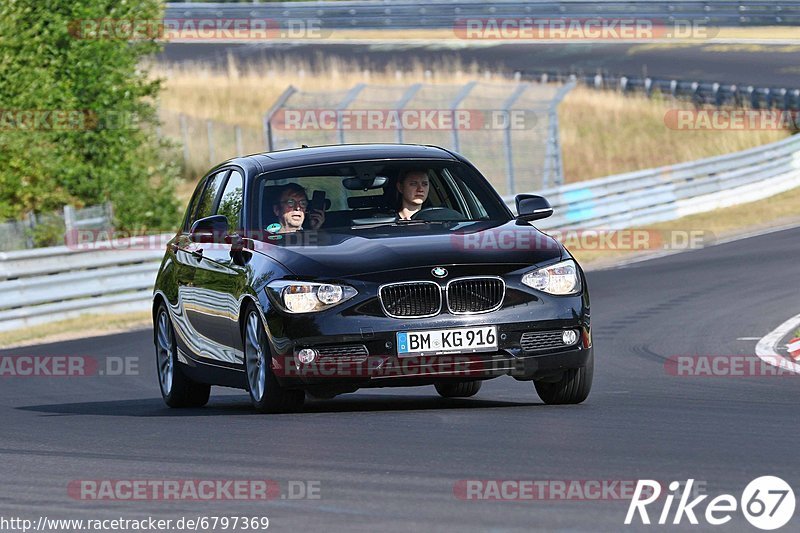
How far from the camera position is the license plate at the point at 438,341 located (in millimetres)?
9266

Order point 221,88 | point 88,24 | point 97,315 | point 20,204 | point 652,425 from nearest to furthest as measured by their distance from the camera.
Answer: point 652,425, point 97,315, point 20,204, point 88,24, point 221,88

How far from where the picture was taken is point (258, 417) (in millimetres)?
9789

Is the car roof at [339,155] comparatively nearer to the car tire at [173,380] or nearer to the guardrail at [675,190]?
the car tire at [173,380]

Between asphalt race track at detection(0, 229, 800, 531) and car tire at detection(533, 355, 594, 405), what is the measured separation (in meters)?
0.11

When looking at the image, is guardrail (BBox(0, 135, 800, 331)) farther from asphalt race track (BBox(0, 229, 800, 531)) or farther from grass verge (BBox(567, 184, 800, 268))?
asphalt race track (BBox(0, 229, 800, 531))

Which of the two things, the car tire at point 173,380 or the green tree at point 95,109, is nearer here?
the car tire at point 173,380

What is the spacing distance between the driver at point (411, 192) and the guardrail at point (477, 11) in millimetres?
40888

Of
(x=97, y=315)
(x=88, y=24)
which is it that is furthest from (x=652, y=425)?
(x=88, y=24)

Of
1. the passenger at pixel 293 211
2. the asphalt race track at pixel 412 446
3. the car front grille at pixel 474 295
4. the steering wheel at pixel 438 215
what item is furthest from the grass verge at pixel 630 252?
the car front grille at pixel 474 295

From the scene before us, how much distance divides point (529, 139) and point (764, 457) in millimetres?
30952

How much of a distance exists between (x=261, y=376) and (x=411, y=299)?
1.08 m

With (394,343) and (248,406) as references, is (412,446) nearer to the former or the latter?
(394,343)

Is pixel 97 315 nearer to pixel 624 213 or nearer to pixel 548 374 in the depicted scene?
pixel 624 213

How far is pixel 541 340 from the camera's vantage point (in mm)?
9492
